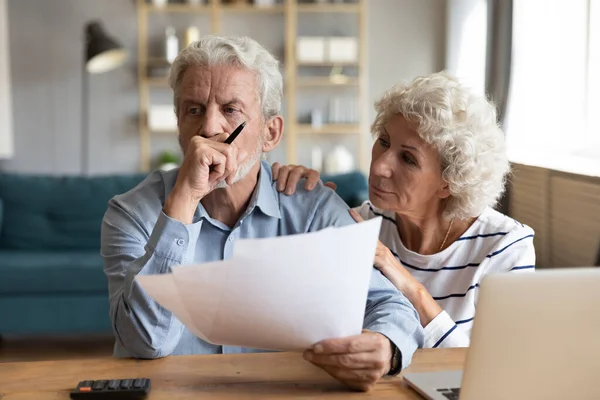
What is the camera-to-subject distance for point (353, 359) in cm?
105

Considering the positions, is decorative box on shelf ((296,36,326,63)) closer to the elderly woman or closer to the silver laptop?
the elderly woman

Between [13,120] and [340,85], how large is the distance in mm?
2744

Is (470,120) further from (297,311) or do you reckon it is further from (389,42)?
(389,42)

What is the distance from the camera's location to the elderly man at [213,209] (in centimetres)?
124

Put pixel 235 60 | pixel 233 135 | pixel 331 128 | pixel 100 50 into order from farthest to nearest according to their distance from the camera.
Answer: pixel 331 128
pixel 100 50
pixel 235 60
pixel 233 135

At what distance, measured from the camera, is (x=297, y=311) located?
975 millimetres

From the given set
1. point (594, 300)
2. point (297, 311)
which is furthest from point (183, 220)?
point (594, 300)

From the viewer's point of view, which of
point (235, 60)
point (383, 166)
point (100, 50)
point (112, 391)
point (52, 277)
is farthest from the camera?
point (100, 50)

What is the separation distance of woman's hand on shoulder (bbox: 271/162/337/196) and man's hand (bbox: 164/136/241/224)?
0.26 m

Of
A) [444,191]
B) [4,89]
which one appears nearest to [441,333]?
[444,191]

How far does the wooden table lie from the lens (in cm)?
106

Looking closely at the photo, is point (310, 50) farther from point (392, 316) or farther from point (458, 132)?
point (392, 316)

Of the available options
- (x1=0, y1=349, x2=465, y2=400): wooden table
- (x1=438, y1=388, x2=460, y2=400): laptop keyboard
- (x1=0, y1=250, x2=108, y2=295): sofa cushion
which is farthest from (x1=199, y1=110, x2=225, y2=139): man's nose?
(x1=0, y1=250, x2=108, y2=295): sofa cushion

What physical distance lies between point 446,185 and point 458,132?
0.14m
